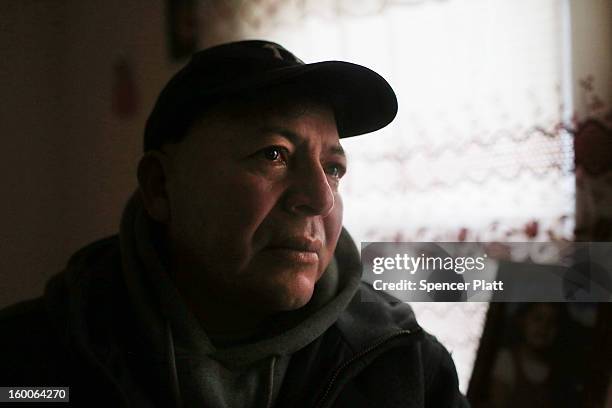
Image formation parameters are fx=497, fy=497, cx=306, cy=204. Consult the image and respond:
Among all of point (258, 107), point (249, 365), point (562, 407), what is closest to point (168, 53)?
point (258, 107)

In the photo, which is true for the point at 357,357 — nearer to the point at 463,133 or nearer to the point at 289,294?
the point at 289,294

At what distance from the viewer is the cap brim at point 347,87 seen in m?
0.57

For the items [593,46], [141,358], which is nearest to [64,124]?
[141,358]

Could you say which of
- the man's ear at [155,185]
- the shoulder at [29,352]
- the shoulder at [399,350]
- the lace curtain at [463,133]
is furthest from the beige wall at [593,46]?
the shoulder at [29,352]

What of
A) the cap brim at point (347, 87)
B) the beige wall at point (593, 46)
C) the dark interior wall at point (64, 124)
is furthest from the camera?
the dark interior wall at point (64, 124)

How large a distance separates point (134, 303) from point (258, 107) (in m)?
0.30

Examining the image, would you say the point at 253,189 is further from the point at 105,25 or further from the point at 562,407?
the point at 105,25

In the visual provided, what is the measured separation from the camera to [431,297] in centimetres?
73

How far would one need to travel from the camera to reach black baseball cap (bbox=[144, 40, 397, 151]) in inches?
22.6

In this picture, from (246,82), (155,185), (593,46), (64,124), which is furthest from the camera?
(64,124)

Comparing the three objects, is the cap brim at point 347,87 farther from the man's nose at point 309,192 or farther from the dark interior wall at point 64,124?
the dark interior wall at point 64,124

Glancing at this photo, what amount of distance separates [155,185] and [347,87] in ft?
0.93

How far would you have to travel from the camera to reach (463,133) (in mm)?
870

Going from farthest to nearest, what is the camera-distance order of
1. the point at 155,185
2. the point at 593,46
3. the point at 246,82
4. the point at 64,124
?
the point at 64,124, the point at 593,46, the point at 155,185, the point at 246,82
